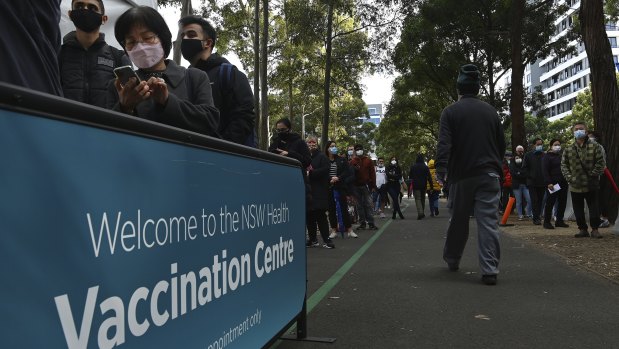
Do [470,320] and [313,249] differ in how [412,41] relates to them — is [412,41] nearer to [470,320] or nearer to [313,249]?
[313,249]

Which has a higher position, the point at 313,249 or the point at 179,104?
the point at 179,104

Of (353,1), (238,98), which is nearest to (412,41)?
(353,1)

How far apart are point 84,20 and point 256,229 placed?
5.36 ft

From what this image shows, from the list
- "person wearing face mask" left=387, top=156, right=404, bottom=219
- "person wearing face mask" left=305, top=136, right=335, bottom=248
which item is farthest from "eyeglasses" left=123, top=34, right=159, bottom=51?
"person wearing face mask" left=387, top=156, right=404, bottom=219

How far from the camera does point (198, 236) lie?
206cm

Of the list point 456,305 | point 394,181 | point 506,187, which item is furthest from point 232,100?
point 506,187

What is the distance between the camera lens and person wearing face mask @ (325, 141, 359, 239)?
36.6 ft

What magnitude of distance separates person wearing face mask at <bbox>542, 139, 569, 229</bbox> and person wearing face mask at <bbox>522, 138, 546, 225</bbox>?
1251 mm

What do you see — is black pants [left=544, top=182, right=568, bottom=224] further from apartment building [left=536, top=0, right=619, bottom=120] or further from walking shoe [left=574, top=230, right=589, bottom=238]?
apartment building [left=536, top=0, right=619, bottom=120]

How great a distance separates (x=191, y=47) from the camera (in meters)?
4.01

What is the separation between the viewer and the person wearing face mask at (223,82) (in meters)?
4.00

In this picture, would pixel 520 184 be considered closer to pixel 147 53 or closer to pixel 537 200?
pixel 537 200

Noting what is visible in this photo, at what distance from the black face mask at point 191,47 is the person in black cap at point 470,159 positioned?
2984 mm

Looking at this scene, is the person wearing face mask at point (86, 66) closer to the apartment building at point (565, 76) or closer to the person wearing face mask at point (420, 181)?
the person wearing face mask at point (420, 181)
